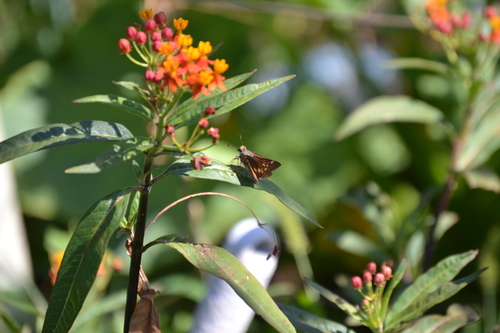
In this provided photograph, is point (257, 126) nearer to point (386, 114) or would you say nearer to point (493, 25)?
point (386, 114)

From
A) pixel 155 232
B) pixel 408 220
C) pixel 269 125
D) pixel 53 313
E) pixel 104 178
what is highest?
pixel 269 125

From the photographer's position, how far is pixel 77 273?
0.41 metres

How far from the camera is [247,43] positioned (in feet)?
6.40

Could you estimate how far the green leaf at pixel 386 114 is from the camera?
37.6 inches

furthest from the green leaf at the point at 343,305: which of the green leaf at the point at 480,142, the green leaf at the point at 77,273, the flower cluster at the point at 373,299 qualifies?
the green leaf at the point at 480,142

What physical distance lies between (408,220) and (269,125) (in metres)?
1.07

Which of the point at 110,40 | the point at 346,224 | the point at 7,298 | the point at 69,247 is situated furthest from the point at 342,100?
the point at 69,247

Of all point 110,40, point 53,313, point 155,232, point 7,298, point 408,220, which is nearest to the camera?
point 53,313

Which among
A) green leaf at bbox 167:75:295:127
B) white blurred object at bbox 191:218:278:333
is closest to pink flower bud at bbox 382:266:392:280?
white blurred object at bbox 191:218:278:333

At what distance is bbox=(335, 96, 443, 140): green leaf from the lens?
0.96m

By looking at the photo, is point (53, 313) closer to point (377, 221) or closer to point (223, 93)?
point (223, 93)

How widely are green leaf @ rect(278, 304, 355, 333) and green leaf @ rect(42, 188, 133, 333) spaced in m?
0.23

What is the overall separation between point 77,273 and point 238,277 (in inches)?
5.3

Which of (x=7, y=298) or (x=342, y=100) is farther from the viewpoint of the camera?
(x=342, y=100)
